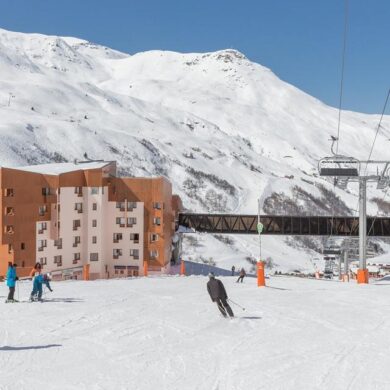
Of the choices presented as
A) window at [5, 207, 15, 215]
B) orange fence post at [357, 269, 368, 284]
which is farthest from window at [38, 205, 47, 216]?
orange fence post at [357, 269, 368, 284]

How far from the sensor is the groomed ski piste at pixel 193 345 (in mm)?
10047

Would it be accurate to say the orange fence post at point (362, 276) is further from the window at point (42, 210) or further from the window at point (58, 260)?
the window at point (42, 210)

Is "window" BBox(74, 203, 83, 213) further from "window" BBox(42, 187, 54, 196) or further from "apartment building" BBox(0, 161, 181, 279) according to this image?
"window" BBox(42, 187, 54, 196)

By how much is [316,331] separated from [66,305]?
937cm

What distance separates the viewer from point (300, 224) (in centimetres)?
6575

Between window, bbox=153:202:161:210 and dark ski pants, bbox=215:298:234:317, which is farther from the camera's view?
window, bbox=153:202:161:210

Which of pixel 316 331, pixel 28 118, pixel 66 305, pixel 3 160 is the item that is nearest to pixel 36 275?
pixel 66 305

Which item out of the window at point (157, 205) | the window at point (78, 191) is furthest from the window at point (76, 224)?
the window at point (157, 205)

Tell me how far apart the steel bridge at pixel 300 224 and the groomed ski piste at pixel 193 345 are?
43.9 metres

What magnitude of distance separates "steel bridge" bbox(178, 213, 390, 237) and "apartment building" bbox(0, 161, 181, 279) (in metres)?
11.5

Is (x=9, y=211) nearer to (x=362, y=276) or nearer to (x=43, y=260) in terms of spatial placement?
(x=43, y=260)

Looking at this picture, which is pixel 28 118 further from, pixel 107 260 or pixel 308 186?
pixel 107 260

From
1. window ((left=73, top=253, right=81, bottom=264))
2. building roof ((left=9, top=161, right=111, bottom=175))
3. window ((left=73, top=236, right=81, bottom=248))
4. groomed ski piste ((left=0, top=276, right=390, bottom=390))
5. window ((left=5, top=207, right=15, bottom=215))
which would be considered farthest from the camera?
window ((left=73, top=236, right=81, bottom=248))

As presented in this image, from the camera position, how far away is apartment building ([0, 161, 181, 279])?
44125 mm
